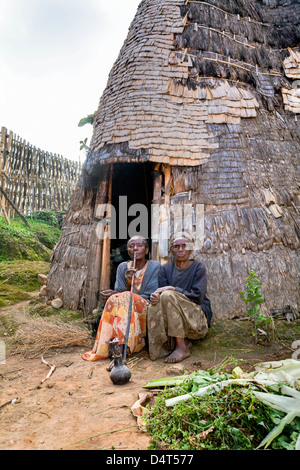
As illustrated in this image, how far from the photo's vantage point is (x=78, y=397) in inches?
95.3

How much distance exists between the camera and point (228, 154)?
4.64 meters

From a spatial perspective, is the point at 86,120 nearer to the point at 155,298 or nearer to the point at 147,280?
the point at 147,280

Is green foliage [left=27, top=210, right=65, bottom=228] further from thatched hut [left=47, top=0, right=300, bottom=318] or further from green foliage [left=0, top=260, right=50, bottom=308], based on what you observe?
thatched hut [left=47, top=0, right=300, bottom=318]

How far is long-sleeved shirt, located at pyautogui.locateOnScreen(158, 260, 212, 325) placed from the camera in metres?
3.36

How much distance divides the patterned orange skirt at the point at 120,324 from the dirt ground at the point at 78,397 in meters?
0.16


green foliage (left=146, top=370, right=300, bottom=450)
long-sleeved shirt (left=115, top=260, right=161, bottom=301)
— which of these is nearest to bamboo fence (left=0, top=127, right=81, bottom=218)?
long-sleeved shirt (left=115, top=260, right=161, bottom=301)

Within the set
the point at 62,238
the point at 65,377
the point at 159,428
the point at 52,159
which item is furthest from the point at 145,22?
the point at 52,159

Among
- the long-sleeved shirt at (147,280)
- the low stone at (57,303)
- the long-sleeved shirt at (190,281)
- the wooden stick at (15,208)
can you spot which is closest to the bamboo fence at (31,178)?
the wooden stick at (15,208)

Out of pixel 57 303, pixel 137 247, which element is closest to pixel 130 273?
pixel 137 247

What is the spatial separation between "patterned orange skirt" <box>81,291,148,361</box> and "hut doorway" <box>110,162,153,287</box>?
310cm

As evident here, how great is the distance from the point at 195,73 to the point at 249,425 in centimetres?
507

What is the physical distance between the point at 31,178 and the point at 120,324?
29.3 ft

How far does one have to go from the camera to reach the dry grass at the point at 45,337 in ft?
12.3

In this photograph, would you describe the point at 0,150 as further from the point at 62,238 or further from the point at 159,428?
the point at 159,428
